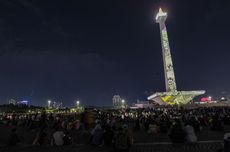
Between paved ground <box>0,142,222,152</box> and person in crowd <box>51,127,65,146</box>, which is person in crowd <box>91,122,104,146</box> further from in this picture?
person in crowd <box>51,127,65,146</box>

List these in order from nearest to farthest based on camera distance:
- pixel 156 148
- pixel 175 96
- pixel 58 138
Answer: pixel 156 148
pixel 58 138
pixel 175 96

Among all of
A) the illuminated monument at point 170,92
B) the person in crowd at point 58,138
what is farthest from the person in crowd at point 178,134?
the illuminated monument at point 170,92

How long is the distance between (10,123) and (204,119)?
87.4 feet

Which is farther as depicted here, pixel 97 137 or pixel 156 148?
pixel 97 137

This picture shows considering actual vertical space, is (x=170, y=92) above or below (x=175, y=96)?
above

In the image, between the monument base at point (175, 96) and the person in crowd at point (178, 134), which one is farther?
the monument base at point (175, 96)

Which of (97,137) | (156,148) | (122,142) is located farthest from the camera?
(97,137)

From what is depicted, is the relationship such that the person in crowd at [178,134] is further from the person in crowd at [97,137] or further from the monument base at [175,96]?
the monument base at [175,96]

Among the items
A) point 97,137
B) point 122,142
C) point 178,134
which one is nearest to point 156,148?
point 178,134

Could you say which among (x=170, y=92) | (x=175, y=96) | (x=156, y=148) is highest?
(x=170, y=92)

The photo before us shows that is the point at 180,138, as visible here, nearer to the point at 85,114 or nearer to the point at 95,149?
the point at 95,149

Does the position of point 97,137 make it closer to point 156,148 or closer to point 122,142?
point 156,148

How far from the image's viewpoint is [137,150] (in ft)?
37.6

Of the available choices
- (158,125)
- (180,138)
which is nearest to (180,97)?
(158,125)
